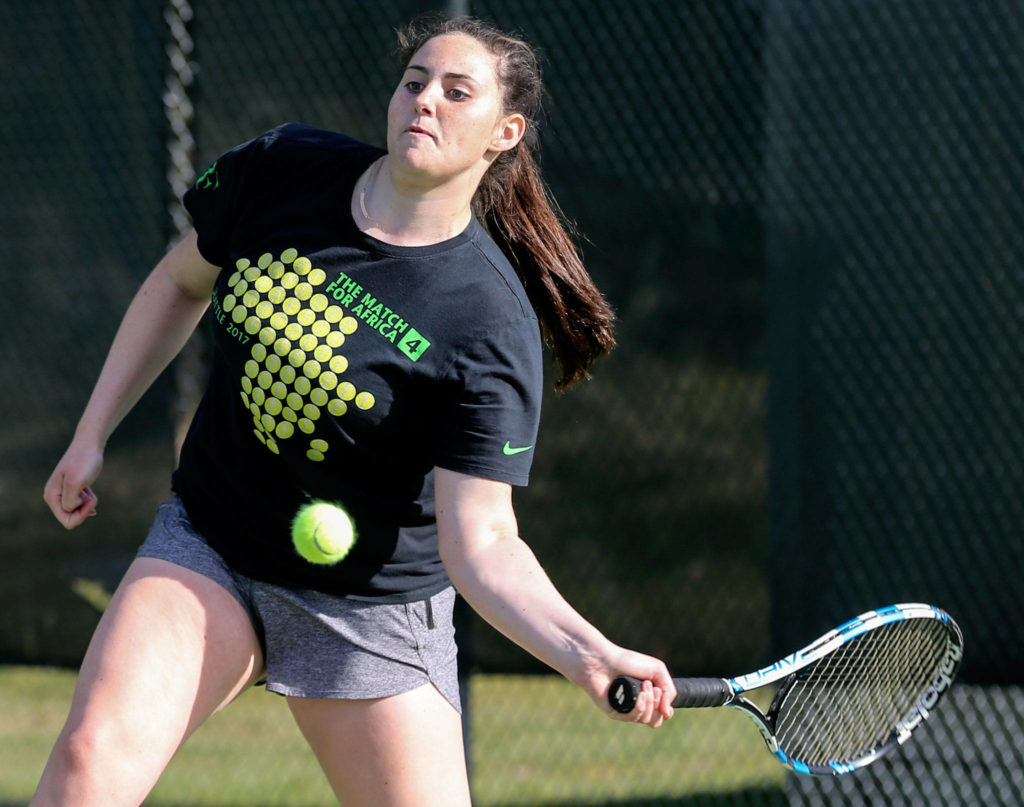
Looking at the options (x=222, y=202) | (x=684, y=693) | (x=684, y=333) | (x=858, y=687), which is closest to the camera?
(x=684, y=693)

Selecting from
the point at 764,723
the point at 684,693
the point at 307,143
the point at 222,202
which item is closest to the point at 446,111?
the point at 307,143

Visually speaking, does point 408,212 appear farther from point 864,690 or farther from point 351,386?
point 864,690

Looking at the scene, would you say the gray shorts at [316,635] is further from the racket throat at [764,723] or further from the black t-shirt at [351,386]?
the racket throat at [764,723]

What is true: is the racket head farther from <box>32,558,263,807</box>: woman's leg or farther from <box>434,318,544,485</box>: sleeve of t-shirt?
<box>32,558,263,807</box>: woman's leg

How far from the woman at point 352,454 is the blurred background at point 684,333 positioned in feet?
5.47

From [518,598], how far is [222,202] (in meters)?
1.00

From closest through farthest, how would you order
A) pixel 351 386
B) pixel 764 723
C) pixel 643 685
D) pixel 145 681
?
pixel 643 685 < pixel 145 681 < pixel 351 386 < pixel 764 723

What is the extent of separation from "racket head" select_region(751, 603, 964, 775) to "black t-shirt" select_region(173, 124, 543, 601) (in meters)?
0.71

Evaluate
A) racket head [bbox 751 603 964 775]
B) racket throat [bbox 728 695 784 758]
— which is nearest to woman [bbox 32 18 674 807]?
racket throat [bbox 728 695 784 758]

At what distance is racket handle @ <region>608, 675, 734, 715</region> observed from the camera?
174 centimetres

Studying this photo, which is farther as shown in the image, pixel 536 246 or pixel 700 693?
pixel 536 246

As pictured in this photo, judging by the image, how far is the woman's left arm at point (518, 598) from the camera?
1.76 m

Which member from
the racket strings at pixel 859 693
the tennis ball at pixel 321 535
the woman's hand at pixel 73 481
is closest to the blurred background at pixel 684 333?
the racket strings at pixel 859 693

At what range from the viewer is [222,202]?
7.97 ft
